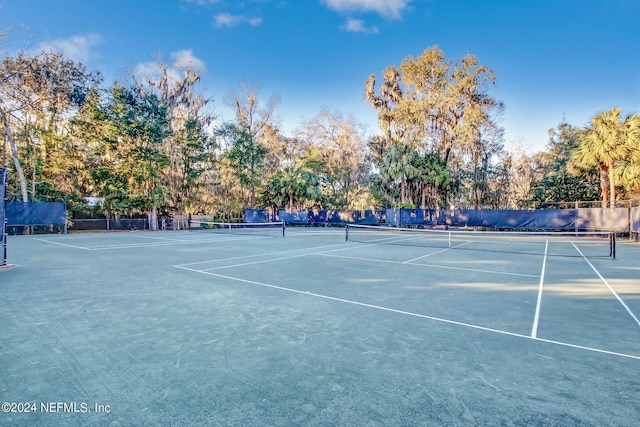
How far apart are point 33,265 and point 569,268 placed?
14.7 metres

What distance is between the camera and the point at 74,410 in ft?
7.91

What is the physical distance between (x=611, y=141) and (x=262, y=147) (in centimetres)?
2898

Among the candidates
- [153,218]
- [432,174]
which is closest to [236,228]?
[153,218]

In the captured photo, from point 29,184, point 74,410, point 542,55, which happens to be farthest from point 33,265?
point 542,55

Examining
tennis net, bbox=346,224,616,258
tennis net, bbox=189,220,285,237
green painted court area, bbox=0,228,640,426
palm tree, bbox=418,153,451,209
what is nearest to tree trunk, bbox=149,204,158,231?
tennis net, bbox=189,220,285,237

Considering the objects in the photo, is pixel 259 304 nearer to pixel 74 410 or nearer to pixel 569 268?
pixel 74 410

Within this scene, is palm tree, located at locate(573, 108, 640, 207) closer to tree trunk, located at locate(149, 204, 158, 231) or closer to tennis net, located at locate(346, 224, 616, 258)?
tennis net, located at locate(346, 224, 616, 258)

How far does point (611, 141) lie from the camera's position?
19797mm

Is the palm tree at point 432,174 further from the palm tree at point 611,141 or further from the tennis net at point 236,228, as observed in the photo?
the tennis net at point 236,228

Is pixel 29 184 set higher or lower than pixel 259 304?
higher

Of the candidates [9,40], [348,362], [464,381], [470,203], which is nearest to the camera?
[464,381]

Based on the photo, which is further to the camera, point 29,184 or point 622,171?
point 29,184

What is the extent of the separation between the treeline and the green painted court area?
20.9 meters

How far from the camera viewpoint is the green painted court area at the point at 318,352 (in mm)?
2404
